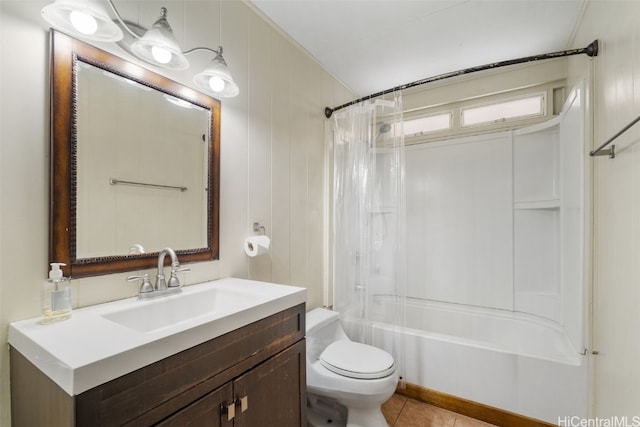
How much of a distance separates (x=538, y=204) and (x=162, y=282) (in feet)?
8.78

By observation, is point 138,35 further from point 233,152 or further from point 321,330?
point 321,330

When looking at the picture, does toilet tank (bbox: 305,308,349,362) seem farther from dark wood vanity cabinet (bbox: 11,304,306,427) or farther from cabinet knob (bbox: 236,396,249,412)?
cabinet knob (bbox: 236,396,249,412)

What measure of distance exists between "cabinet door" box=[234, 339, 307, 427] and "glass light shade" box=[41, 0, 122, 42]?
1.25 metres

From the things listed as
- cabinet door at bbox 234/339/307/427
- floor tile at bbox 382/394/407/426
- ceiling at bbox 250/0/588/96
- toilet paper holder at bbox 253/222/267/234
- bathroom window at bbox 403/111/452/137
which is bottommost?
floor tile at bbox 382/394/407/426

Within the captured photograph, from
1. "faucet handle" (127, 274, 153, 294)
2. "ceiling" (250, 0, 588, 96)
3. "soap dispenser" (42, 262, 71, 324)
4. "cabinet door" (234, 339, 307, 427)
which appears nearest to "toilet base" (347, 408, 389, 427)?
"cabinet door" (234, 339, 307, 427)

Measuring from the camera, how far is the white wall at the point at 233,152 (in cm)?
85

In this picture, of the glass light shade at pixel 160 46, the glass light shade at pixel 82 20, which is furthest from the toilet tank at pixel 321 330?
the glass light shade at pixel 82 20

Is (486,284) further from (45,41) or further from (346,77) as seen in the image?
(45,41)

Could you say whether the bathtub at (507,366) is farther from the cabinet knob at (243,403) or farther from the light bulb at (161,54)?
the light bulb at (161,54)

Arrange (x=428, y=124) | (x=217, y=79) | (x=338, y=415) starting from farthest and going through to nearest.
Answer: (x=428, y=124), (x=338, y=415), (x=217, y=79)

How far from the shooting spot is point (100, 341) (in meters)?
0.70

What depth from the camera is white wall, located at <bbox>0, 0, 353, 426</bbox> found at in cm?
85

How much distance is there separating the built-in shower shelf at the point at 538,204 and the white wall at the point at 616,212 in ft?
2.54

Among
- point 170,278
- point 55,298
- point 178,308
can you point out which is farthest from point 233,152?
point 55,298
